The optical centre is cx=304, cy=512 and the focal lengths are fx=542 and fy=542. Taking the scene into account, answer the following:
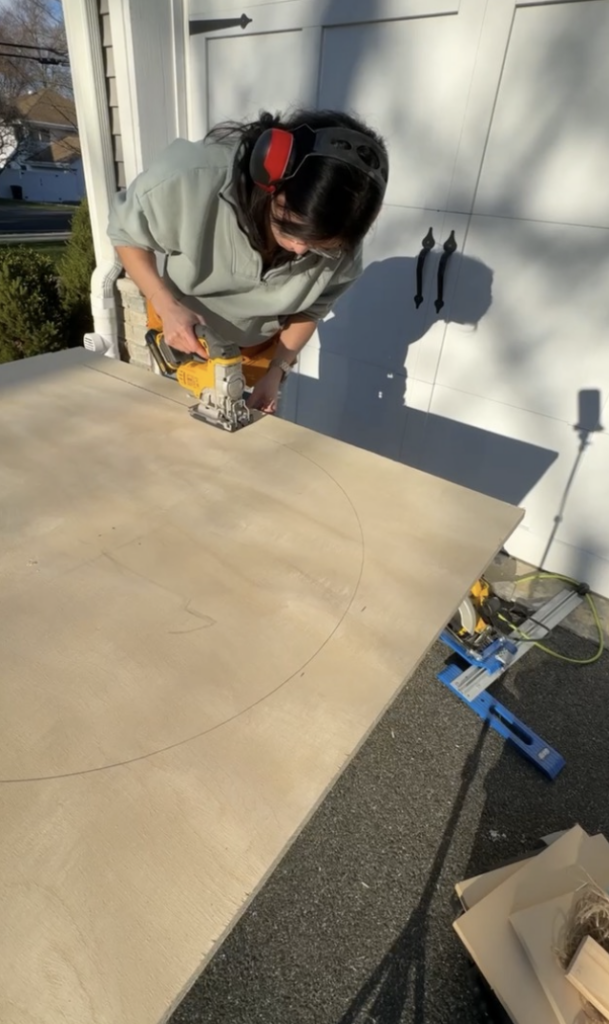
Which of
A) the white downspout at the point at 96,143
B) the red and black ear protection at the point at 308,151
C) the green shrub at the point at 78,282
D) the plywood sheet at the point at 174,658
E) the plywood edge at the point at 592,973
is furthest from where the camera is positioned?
the green shrub at the point at 78,282

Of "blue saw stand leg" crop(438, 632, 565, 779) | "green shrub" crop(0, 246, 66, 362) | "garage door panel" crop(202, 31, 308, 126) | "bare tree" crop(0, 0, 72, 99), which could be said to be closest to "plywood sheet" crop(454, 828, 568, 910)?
"blue saw stand leg" crop(438, 632, 565, 779)

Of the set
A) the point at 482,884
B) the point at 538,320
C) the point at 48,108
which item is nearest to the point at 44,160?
the point at 48,108

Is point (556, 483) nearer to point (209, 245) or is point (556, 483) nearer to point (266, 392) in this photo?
point (266, 392)

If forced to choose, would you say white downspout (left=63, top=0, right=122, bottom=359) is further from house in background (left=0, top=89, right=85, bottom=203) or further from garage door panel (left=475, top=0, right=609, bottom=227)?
house in background (left=0, top=89, right=85, bottom=203)

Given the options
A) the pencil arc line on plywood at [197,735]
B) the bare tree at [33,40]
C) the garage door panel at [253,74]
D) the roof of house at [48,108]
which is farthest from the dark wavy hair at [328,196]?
the roof of house at [48,108]

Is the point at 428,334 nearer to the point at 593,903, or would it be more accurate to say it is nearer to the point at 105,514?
the point at 105,514

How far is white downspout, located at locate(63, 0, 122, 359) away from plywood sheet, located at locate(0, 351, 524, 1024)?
226cm

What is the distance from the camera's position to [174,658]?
0.88 meters

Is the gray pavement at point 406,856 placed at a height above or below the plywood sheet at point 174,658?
below

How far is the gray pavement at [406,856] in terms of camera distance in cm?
130

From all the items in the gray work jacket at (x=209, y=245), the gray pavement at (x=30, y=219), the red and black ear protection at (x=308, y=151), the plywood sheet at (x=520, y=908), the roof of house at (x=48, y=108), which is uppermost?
the roof of house at (x=48, y=108)

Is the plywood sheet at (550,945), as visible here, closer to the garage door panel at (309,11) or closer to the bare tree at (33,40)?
the garage door panel at (309,11)

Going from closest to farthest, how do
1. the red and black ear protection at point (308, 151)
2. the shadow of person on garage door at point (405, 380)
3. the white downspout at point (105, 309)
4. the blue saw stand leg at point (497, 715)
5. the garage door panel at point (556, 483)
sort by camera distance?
the red and black ear protection at point (308, 151) → the blue saw stand leg at point (497, 715) → the garage door panel at point (556, 483) → the shadow of person on garage door at point (405, 380) → the white downspout at point (105, 309)

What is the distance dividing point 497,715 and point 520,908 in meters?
0.75
